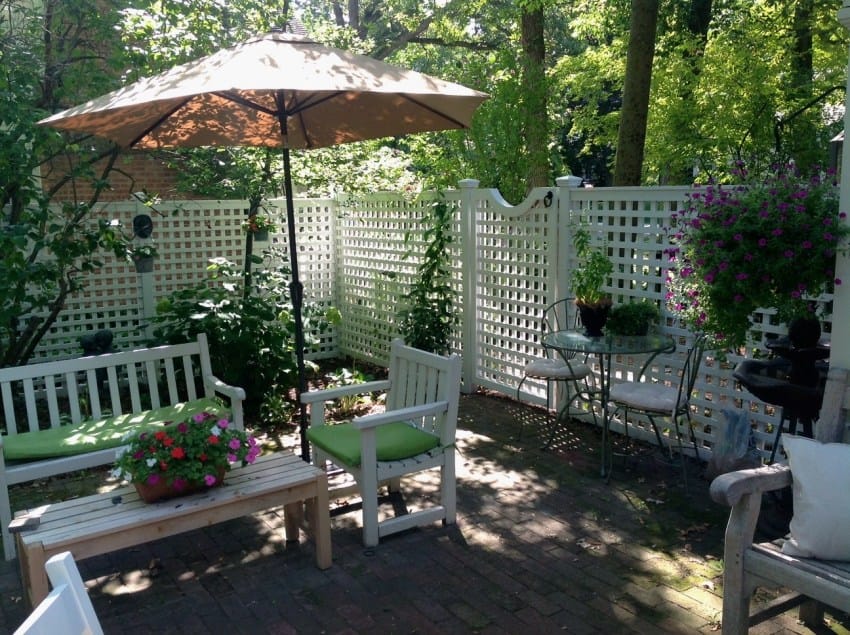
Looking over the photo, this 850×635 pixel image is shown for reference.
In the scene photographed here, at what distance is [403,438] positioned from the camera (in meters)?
4.04

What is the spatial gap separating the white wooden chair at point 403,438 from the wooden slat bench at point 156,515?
0.26 m

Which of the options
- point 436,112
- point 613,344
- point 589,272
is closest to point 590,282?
point 589,272

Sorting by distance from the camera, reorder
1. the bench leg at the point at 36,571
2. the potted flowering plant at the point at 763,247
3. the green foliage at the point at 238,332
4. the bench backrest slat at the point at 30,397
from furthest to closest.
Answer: the green foliage at the point at 238,332, the bench backrest slat at the point at 30,397, the potted flowering plant at the point at 763,247, the bench leg at the point at 36,571

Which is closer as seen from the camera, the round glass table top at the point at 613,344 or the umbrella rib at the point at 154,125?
the umbrella rib at the point at 154,125

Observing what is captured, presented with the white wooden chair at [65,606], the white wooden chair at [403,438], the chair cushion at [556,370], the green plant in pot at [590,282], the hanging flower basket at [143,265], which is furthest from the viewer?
the hanging flower basket at [143,265]

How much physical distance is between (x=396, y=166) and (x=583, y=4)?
584 cm

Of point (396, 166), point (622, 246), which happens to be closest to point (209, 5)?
point (396, 166)

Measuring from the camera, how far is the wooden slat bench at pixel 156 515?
3014mm

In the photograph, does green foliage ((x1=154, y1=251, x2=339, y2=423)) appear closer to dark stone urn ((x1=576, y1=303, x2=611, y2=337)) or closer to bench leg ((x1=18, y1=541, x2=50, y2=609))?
dark stone urn ((x1=576, y1=303, x2=611, y2=337))

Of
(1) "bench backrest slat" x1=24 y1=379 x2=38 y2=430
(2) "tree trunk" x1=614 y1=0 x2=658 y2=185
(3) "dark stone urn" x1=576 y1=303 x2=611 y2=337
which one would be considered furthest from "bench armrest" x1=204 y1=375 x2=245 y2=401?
(2) "tree trunk" x1=614 y1=0 x2=658 y2=185

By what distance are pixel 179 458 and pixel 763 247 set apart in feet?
9.18

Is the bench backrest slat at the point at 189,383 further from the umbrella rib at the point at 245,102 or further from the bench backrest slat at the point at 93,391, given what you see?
the umbrella rib at the point at 245,102

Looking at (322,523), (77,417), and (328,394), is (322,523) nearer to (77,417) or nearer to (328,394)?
A: (328,394)

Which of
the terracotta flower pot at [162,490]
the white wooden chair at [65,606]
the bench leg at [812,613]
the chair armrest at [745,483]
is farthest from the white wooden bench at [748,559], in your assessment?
the terracotta flower pot at [162,490]
